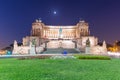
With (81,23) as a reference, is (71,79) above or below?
below

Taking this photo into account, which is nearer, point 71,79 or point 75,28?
point 71,79

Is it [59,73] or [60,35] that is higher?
[60,35]

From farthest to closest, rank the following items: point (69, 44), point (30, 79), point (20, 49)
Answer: point (69, 44), point (20, 49), point (30, 79)

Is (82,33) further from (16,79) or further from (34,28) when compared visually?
(16,79)

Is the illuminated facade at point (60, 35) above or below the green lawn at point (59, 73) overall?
above

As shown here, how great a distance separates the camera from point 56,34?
9831 centimetres

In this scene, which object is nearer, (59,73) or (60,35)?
(59,73)

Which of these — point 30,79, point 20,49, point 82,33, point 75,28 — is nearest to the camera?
point 30,79

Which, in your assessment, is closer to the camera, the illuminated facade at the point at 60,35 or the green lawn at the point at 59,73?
the green lawn at the point at 59,73

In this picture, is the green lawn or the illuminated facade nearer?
the green lawn

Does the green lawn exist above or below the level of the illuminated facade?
below

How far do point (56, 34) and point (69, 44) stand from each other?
21333 millimetres

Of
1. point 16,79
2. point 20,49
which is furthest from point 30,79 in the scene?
point 20,49

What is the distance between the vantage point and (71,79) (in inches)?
388
